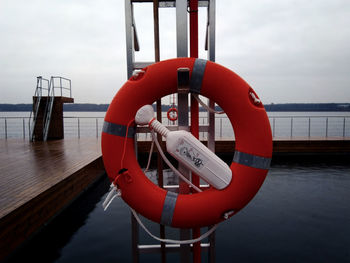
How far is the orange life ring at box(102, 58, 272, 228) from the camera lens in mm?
1098

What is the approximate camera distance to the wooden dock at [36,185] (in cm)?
174

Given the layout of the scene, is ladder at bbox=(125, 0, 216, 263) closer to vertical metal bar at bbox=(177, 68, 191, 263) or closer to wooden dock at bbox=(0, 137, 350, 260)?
vertical metal bar at bbox=(177, 68, 191, 263)

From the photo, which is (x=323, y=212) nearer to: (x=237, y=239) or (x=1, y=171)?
(x=237, y=239)

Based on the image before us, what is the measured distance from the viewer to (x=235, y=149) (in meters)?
1.12

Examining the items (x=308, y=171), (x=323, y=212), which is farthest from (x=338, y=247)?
(x=308, y=171)

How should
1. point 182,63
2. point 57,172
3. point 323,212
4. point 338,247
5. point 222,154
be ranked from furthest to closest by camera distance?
point 222,154 < point 323,212 < point 57,172 < point 338,247 < point 182,63

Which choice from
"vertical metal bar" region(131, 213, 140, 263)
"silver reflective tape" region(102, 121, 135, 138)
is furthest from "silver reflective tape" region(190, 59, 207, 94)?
"vertical metal bar" region(131, 213, 140, 263)

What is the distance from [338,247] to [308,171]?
265cm

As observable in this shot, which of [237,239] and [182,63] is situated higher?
[182,63]

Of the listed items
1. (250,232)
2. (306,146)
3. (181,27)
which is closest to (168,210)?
(181,27)

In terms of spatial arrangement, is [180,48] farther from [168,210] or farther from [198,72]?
[168,210]

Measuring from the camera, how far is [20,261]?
204 centimetres

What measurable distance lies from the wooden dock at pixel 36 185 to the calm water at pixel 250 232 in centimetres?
26

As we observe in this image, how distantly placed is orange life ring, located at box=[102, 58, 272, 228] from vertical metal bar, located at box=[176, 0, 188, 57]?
0.12 metres
